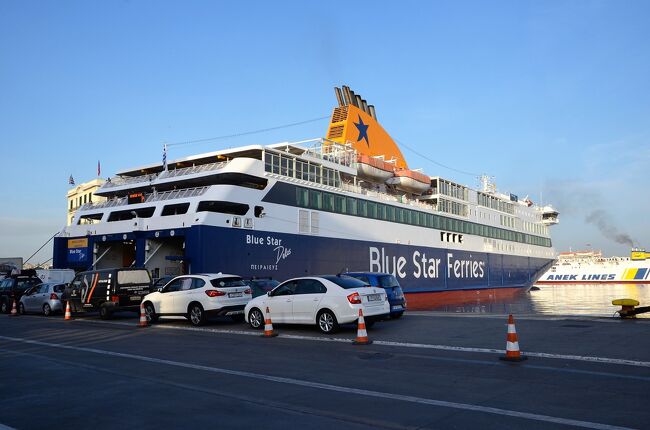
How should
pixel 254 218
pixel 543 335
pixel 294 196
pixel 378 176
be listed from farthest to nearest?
pixel 378 176
pixel 294 196
pixel 254 218
pixel 543 335

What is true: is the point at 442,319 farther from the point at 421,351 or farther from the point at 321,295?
the point at 421,351

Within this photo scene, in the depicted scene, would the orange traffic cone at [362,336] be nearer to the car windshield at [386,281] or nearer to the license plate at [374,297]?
the license plate at [374,297]

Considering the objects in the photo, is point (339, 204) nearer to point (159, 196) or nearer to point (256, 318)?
point (159, 196)

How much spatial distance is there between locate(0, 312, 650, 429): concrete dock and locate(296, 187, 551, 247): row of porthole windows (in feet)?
66.2

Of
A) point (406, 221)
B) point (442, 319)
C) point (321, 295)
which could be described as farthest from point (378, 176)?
point (321, 295)

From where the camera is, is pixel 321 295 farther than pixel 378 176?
No

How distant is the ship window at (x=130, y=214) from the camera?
3083cm

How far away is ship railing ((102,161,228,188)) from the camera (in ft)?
99.9

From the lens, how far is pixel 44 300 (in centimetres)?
2295

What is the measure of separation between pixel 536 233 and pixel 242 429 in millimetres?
70669

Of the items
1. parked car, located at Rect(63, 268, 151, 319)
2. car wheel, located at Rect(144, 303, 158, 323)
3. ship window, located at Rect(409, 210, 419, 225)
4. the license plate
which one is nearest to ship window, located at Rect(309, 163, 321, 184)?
ship window, located at Rect(409, 210, 419, 225)

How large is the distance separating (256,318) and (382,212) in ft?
85.3

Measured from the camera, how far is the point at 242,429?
5.24 meters

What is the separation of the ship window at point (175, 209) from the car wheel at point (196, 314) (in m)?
13.1
